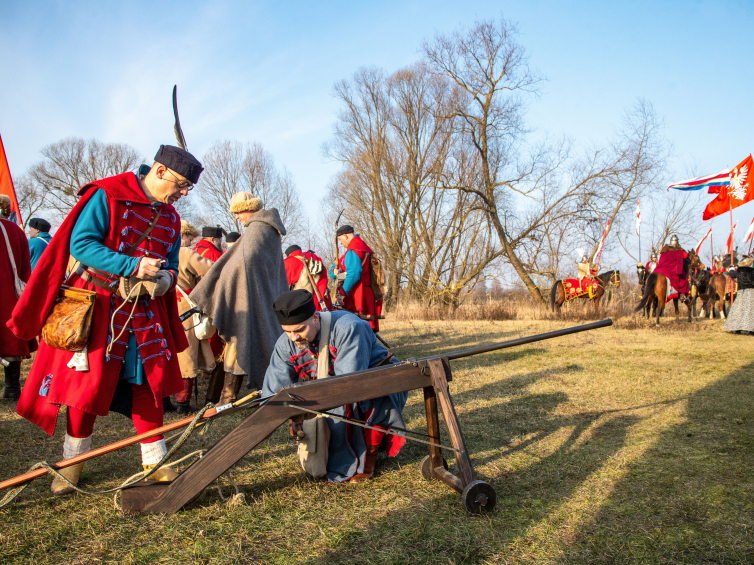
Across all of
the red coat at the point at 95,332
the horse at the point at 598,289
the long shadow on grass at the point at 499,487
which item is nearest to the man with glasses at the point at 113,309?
the red coat at the point at 95,332

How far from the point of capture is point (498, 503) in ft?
8.11

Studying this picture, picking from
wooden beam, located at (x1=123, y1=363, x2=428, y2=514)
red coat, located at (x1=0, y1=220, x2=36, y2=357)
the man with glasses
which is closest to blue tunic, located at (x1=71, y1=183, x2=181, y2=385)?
the man with glasses

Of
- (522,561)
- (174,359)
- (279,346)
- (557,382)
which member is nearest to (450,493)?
(522,561)

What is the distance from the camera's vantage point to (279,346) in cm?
279

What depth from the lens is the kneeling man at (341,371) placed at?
2648mm

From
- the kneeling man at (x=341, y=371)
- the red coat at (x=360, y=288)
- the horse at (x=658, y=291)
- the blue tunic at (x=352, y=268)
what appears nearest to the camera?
the kneeling man at (x=341, y=371)

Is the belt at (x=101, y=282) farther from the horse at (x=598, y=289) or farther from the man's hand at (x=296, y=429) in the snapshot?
the horse at (x=598, y=289)

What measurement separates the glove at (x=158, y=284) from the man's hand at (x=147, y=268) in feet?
0.31

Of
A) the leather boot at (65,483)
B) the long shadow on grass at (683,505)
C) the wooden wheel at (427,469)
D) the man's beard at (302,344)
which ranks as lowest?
the long shadow on grass at (683,505)

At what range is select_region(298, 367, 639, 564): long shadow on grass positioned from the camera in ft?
6.76

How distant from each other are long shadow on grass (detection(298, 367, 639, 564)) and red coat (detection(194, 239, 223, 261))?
281cm

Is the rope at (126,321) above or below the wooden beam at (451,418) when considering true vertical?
above

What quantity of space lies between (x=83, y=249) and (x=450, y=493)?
2156 mm

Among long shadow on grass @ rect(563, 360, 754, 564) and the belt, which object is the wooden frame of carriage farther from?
the belt
